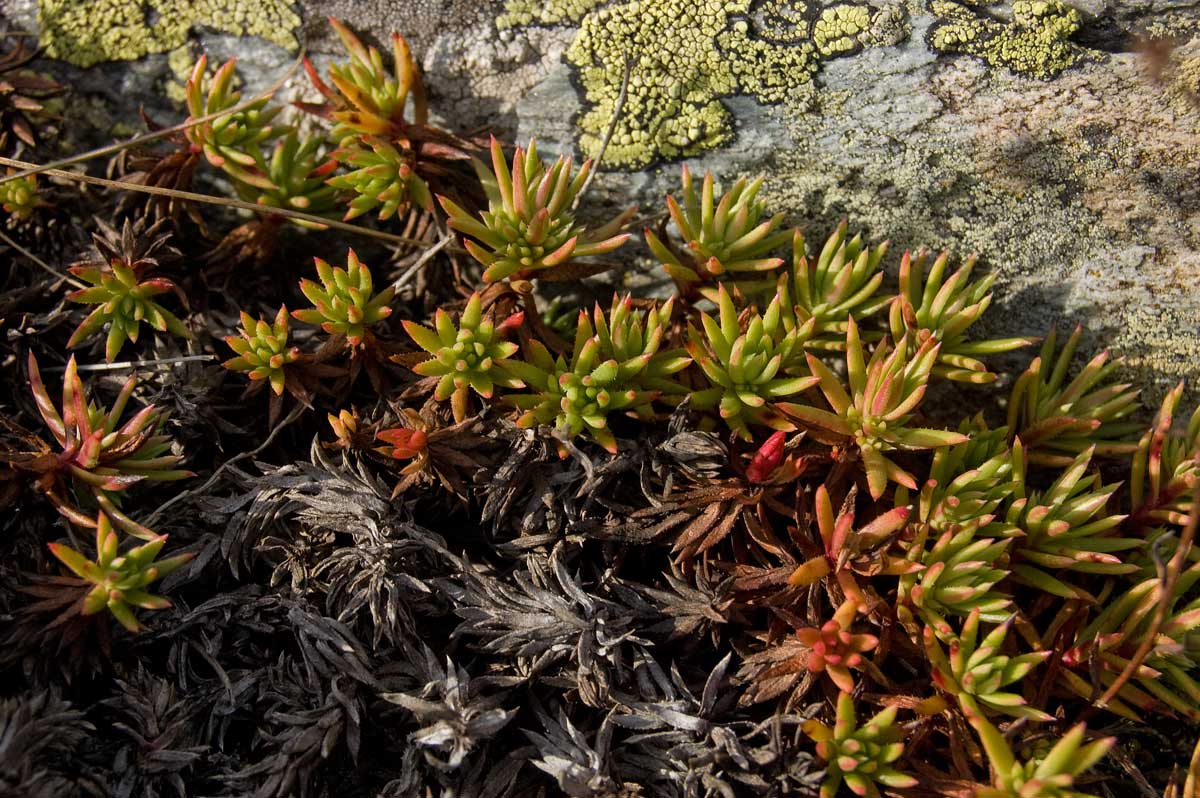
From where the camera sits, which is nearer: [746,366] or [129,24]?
[746,366]

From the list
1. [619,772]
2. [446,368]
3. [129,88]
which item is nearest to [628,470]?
[446,368]

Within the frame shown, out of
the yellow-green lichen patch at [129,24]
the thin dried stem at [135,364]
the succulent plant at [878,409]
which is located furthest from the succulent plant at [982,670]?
the yellow-green lichen patch at [129,24]

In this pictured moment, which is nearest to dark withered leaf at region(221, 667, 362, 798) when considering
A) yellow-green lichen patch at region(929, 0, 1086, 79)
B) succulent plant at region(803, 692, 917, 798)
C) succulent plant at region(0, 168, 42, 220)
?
succulent plant at region(803, 692, 917, 798)

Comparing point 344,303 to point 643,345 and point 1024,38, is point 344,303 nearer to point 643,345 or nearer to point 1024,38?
point 643,345

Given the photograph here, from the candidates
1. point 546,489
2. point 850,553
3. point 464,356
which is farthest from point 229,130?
point 850,553

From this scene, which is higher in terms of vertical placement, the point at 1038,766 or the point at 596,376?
the point at 596,376

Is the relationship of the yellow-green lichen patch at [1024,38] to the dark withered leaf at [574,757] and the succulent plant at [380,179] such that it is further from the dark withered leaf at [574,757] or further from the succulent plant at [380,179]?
the dark withered leaf at [574,757]

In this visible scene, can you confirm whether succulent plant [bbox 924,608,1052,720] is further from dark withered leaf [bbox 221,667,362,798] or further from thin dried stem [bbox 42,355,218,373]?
thin dried stem [bbox 42,355,218,373]
